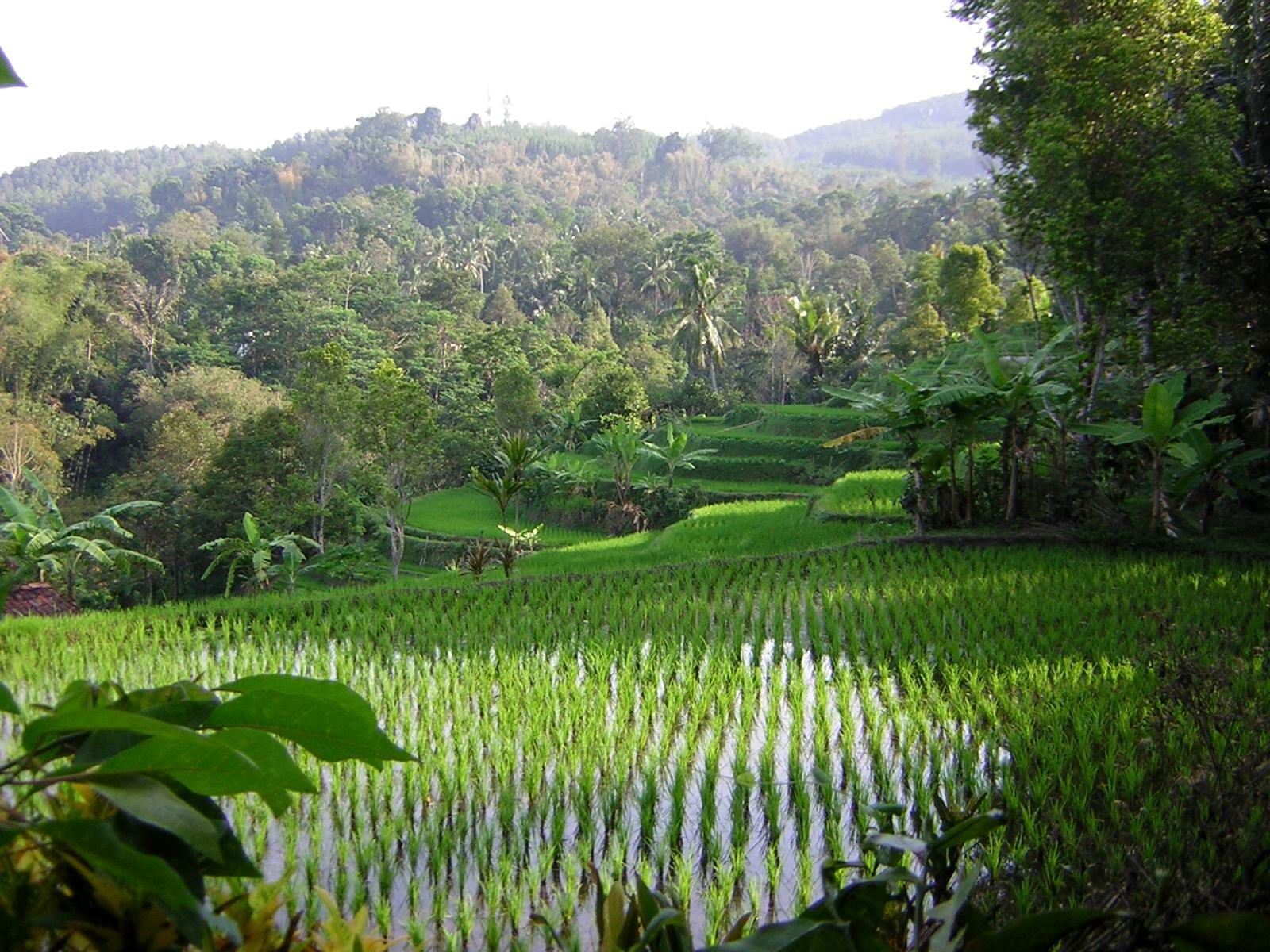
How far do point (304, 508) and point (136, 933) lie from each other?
1312 cm

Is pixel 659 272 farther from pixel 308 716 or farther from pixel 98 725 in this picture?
pixel 98 725

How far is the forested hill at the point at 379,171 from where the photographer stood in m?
71.2

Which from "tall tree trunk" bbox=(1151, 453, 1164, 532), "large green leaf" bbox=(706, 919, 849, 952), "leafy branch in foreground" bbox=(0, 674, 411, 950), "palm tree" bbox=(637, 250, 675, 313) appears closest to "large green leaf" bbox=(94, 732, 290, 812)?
"leafy branch in foreground" bbox=(0, 674, 411, 950)

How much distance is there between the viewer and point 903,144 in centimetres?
12519

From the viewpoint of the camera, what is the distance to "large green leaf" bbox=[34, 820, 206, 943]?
0.61 meters

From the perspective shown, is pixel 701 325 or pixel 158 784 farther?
pixel 701 325

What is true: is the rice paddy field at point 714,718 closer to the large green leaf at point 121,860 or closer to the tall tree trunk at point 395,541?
the large green leaf at point 121,860

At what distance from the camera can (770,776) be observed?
358 cm

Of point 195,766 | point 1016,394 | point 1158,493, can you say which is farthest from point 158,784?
point 1158,493

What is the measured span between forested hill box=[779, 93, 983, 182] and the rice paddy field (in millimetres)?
92612

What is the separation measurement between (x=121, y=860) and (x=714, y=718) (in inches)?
156

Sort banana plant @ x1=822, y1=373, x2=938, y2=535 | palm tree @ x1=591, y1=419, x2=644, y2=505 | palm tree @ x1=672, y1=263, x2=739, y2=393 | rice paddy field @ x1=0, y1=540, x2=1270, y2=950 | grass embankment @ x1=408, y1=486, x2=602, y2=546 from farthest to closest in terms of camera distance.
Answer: palm tree @ x1=672, y1=263, x2=739, y2=393
grass embankment @ x1=408, y1=486, x2=602, y2=546
palm tree @ x1=591, y1=419, x2=644, y2=505
banana plant @ x1=822, y1=373, x2=938, y2=535
rice paddy field @ x1=0, y1=540, x2=1270, y2=950

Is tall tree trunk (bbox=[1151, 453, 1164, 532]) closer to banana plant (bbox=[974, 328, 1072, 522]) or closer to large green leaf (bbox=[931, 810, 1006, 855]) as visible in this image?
banana plant (bbox=[974, 328, 1072, 522])

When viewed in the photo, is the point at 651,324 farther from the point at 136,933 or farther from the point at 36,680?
the point at 136,933
